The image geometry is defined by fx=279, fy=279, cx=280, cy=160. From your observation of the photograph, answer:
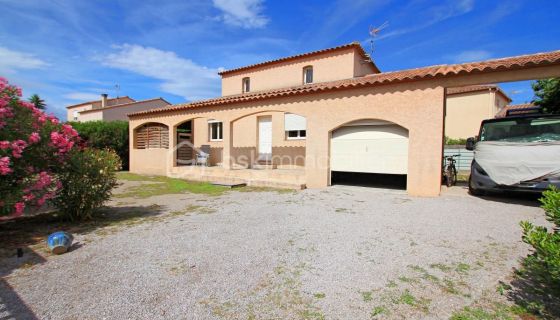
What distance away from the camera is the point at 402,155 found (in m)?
9.18

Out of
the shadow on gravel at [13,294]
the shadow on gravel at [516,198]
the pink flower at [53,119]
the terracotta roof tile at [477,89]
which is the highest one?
the terracotta roof tile at [477,89]

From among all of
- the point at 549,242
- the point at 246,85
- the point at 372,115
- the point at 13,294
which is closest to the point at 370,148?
the point at 372,115

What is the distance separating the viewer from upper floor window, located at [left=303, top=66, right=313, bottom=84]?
1706cm

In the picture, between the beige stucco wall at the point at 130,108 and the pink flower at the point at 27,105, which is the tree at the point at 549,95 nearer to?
the pink flower at the point at 27,105

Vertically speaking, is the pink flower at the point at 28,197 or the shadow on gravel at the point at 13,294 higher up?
the pink flower at the point at 28,197

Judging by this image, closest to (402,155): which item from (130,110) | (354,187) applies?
(354,187)

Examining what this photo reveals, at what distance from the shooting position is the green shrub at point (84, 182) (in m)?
5.75

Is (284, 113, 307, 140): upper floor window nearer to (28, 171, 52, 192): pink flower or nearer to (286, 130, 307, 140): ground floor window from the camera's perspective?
(286, 130, 307, 140): ground floor window

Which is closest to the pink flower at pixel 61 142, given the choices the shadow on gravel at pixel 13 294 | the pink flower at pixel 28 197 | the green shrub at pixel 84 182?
the green shrub at pixel 84 182

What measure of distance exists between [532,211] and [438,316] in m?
5.83

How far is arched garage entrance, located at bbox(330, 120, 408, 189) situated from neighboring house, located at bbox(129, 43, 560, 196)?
0.03 m

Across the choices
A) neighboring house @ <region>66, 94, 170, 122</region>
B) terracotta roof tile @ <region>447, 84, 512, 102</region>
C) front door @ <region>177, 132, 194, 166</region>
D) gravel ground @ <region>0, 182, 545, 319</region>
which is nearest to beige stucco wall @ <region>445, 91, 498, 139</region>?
terracotta roof tile @ <region>447, 84, 512, 102</region>

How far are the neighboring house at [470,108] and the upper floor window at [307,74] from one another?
38.4 feet

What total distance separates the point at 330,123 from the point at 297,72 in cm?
810
